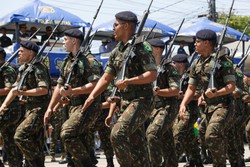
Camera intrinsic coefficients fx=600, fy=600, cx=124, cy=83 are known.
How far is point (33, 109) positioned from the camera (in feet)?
30.5

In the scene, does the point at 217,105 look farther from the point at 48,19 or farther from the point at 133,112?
the point at 48,19

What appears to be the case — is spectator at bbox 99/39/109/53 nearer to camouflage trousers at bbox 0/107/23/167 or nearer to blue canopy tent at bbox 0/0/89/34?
blue canopy tent at bbox 0/0/89/34

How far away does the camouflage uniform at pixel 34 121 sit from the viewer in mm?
9008

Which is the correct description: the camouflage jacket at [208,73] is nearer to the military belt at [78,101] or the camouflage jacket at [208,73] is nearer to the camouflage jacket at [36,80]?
the military belt at [78,101]

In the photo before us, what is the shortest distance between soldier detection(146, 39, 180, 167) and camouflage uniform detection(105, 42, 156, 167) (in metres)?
1.80

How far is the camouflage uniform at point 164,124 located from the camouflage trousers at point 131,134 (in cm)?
180

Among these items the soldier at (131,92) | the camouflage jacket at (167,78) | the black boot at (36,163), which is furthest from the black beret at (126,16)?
the black boot at (36,163)

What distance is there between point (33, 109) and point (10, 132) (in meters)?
1.15

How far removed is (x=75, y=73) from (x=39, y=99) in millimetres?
839

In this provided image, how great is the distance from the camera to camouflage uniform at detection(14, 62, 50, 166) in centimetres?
901

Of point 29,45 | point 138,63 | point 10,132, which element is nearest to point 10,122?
point 10,132

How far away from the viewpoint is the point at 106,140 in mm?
11492

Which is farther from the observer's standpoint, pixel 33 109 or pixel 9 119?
pixel 9 119

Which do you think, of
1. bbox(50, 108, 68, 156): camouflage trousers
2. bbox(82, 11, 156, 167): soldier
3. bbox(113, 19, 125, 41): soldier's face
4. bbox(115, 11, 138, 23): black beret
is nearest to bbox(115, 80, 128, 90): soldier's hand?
bbox(82, 11, 156, 167): soldier
